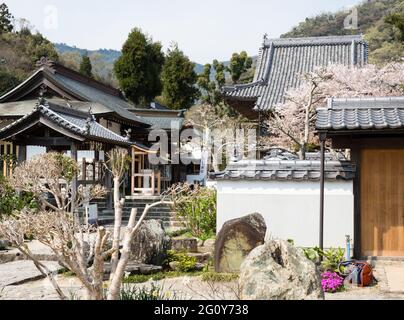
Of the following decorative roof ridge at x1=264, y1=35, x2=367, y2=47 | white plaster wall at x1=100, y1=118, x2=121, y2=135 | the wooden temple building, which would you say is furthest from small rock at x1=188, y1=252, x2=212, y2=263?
decorative roof ridge at x1=264, y1=35, x2=367, y2=47

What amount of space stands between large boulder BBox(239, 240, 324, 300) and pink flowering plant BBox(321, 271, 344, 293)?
8.49 ft

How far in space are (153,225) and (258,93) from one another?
1452cm

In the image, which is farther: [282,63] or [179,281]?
[282,63]

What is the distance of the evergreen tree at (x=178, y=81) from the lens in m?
43.1

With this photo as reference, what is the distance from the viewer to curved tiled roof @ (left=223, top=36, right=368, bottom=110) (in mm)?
24812

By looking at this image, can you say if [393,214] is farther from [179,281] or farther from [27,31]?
[27,31]

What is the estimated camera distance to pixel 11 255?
12.2 metres

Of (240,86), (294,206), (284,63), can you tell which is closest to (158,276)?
(294,206)

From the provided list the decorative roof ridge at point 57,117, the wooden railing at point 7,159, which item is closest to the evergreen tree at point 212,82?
the wooden railing at point 7,159

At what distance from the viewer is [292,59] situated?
28219 millimetres

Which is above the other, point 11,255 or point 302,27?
point 302,27

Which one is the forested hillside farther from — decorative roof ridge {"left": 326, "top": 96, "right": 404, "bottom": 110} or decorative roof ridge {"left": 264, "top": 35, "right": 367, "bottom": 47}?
decorative roof ridge {"left": 326, "top": 96, "right": 404, "bottom": 110}
